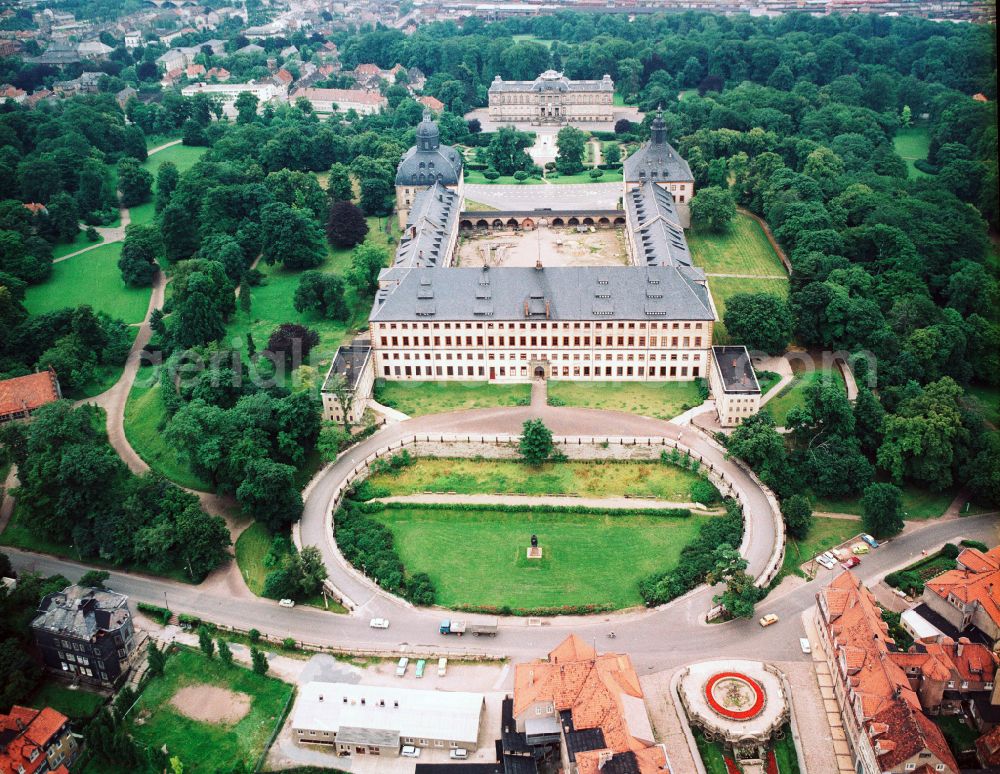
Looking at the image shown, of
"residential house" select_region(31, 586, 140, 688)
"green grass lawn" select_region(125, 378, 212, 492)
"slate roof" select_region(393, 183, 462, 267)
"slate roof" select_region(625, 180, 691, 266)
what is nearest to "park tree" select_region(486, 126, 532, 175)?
"slate roof" select_region(393, 183, 462, 267)

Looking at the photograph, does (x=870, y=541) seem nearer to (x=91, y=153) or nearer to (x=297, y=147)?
(x=297, y=147)

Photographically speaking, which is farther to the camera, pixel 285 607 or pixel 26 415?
pixel 26 415

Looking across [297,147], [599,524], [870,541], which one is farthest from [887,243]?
[297,147]

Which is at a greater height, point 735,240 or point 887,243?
point 887,243

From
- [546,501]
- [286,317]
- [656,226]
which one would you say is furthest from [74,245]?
[546,501]

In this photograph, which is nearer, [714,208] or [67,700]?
[67,700]

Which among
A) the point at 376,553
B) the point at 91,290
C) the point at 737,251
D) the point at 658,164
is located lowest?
the point at 91,290

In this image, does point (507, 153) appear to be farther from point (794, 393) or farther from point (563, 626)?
point (563, 626)
